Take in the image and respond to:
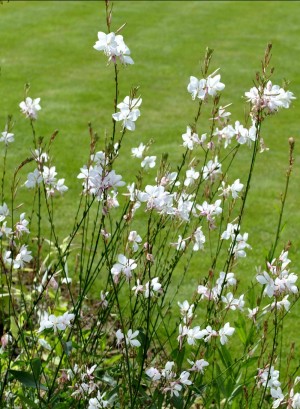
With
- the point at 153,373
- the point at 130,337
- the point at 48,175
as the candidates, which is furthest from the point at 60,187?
the point at 153,373

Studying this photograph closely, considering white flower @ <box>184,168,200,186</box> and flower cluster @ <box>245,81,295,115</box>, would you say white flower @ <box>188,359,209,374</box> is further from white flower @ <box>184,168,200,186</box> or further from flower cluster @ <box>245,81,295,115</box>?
flower cluster @ <box>245,81,295,115</box>

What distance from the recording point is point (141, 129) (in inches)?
350

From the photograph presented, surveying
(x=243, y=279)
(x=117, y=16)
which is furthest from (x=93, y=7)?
(x=243, y=279)

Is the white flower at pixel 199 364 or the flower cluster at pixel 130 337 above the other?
the flower cluster at pixel 130 337

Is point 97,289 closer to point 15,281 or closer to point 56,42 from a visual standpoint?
point 15,281

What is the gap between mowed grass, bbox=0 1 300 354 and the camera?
739 cm

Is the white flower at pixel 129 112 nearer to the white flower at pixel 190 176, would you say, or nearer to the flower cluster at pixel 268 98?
the flower cluster at pixel 268 98

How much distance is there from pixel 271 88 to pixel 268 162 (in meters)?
5.47

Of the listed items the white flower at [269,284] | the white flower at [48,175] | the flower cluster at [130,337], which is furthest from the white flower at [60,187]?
the white flower at [269,284]

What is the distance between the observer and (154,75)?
436 inches

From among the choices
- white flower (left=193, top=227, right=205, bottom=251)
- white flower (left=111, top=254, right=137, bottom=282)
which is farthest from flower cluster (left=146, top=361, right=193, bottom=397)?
white flower (left=193, top=227, right=205, bottom=251)

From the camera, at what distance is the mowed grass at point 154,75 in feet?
24.3

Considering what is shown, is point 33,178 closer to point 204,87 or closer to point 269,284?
point 204,87

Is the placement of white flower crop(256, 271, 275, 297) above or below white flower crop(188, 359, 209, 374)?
above
